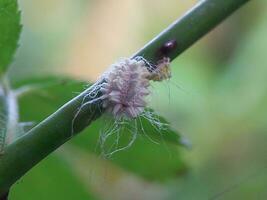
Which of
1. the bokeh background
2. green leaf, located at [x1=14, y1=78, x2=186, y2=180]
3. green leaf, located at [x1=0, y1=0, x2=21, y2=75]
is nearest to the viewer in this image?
green leaf, located at [x1=0, y1=0, x2=21, y2=75]

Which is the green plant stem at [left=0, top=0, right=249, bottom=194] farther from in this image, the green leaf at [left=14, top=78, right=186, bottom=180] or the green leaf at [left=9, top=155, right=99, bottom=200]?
the green leaf at [left=9, top=155, right=99, bottom=200]

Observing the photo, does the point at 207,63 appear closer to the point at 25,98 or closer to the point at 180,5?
the point at 180,5

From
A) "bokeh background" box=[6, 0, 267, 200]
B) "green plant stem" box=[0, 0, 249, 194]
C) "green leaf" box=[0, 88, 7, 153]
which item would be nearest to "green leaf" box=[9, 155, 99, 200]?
"bokeh background" box=[6, 0, 267, 200]

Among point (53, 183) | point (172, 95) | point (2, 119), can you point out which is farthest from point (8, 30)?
point (172, 95)

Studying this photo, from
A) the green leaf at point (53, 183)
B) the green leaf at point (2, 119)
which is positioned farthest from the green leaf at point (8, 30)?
the green leaf at point (53, 183)

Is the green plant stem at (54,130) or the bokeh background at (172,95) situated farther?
the bokeh background at (172,95)

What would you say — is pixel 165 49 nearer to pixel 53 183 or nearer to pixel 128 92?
pixel 128 92

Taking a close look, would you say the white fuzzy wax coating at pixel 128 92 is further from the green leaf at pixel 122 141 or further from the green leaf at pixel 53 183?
the green leaf at pixel 53 183
